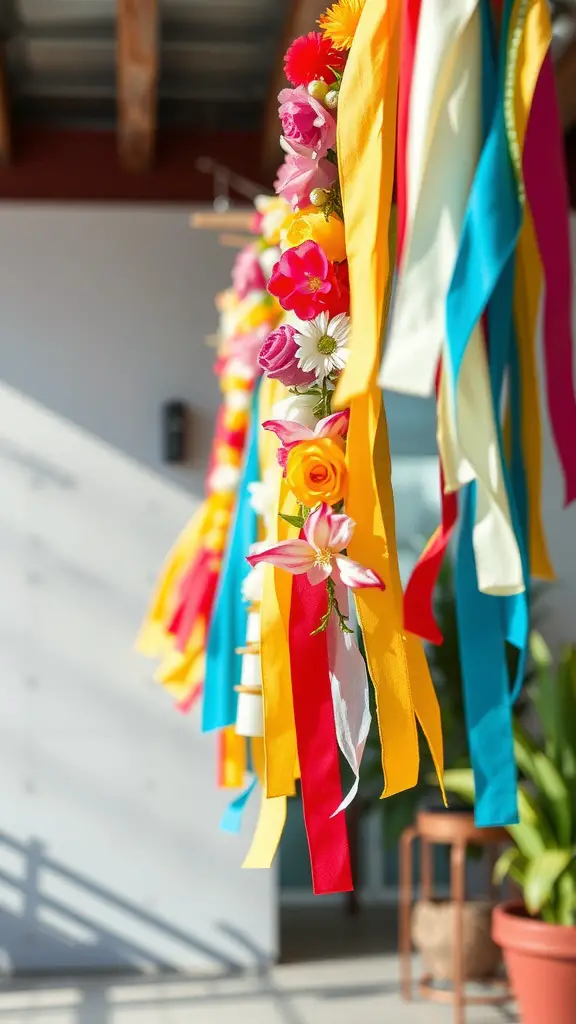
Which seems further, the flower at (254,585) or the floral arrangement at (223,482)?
the floral arrangement at (223,482)

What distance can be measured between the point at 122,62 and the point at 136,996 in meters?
2.93

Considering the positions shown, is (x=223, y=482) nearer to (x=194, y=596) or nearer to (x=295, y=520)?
(x=194, y=596)

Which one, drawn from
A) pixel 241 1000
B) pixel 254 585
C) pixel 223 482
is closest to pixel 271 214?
pixel 223 482

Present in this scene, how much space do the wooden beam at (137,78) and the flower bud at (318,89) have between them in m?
2.04

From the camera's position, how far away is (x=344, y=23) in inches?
53.3

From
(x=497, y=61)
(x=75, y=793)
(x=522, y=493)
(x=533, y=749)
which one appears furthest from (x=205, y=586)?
(x=497, y=61)

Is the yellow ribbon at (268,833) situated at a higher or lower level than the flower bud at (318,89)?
lower

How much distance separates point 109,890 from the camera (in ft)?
13.6

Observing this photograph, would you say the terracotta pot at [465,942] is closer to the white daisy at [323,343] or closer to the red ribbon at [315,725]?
the red ribbon at [315,725]

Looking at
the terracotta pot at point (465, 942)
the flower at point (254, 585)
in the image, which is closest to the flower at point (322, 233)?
the flower at point (254, 585)

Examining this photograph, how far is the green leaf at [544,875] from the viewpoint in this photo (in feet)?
9.05

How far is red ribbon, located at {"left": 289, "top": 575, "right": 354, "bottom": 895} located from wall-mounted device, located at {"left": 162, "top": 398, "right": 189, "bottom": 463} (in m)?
3.02

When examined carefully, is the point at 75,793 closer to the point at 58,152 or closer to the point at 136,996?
the point at 136,996

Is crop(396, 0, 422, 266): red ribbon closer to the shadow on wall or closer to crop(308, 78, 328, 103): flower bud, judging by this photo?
crop(308, 78, 328, 103): flower bud
